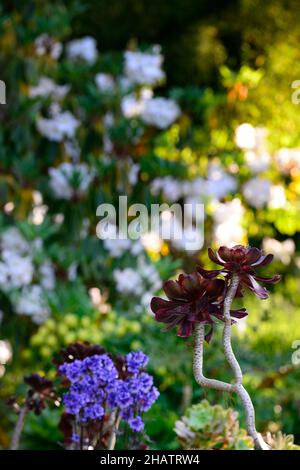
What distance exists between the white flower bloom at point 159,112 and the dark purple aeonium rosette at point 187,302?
2.69m

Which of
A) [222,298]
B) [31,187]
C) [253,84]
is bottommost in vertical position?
[222,298]

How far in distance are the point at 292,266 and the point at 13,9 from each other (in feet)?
6.54

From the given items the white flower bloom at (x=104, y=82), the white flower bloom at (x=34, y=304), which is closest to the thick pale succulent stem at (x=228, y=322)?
the white flower bloom at (x=34, y=304)

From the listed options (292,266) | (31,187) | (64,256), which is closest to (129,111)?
(31,187)

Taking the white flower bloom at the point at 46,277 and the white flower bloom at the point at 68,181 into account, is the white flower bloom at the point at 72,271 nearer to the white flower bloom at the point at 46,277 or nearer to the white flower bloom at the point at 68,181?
the white flower bloom at the point at 46,277

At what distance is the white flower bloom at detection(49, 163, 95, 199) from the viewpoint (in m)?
3.40

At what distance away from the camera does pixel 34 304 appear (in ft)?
10.6

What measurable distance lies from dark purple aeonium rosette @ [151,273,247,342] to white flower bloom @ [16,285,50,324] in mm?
2093

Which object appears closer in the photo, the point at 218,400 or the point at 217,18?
the point at 218,400

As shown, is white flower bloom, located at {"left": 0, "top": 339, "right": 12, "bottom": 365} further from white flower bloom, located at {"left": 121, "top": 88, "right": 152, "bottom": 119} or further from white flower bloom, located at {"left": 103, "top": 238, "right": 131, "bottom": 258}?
white flower bloom, located at {"left": 121, "top": 88, "right": 152, "bottom": 119}

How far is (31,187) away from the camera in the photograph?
140 inches

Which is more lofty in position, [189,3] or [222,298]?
[189,3]

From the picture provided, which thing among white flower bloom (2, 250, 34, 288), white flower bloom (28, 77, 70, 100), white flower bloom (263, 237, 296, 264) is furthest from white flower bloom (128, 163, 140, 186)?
white flower bloom (263, 237, 296, 264)

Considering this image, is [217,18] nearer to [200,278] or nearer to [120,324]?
[120,324]
